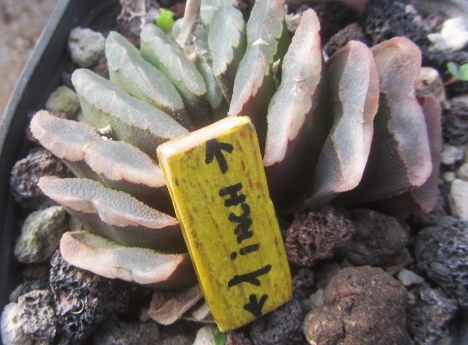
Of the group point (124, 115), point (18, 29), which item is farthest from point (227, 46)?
point (18, 29)

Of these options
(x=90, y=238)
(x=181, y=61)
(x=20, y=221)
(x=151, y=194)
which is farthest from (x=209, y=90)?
(x=20, y=221)

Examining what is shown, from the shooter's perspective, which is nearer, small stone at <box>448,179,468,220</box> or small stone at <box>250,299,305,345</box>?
small stone at <box>250,299,305,345</box>

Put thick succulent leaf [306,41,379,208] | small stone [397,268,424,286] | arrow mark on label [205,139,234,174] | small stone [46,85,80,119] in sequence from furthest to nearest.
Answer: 1. small stone [46,85,80,119]
2. small stone [397,268,424,286]
3. thick succulent leaf [306,41,379,208]
4. arrow mark on label [205,139,234,174]

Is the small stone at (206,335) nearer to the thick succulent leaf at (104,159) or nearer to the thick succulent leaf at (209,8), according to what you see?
the thick succulent leaf at (104,159)

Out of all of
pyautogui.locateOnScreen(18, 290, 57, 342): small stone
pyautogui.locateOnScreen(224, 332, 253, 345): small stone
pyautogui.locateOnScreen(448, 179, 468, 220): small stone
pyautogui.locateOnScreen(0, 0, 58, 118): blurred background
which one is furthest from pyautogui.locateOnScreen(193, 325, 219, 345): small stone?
pyautogui.locateOnScreen(0, 0, 58, 118): blurred background

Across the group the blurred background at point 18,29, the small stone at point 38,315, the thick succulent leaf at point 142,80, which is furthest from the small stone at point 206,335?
the blurred background at point 18,29

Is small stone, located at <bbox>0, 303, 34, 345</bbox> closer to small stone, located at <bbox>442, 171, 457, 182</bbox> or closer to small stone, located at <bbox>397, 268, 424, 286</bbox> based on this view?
small stone, located at <bbox>397, 268, 424, 286</bbox>

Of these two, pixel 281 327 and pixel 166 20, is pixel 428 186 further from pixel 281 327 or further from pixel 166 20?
pixel 166 20
